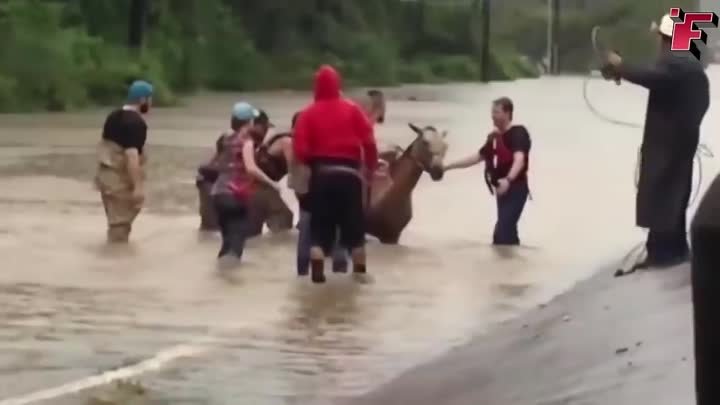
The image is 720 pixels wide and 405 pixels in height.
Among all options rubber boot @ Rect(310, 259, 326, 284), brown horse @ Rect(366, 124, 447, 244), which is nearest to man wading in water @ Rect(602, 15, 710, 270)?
rubber boot @ Rect(310, 259, 326, 284)

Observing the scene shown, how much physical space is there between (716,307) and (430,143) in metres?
12.4

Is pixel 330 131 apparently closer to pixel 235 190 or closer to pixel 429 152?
pixel 235 190

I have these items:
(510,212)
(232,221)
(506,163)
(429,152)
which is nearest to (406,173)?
(429,152)

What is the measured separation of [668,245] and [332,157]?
8.90 ft

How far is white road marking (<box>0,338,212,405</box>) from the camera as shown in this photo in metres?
9.23

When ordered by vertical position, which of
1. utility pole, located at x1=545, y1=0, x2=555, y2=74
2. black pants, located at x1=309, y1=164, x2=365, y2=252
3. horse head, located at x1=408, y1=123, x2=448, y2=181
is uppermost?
black pants, located at x1=309, y1=164, x2=365, y2=252

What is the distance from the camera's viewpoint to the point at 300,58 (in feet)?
259

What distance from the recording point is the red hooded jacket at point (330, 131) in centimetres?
1347

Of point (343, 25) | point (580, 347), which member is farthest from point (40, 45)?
point (580, 347)

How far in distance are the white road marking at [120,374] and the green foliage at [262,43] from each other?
12711 millimetres

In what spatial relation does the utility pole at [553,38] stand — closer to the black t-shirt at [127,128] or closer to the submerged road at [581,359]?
the black t-shirt at [127,128]

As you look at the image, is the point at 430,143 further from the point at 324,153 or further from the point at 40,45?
the point at 40,45

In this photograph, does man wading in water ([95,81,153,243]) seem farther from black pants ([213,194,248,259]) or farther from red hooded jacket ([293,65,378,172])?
red hooded jacket ([293,65,378,172])

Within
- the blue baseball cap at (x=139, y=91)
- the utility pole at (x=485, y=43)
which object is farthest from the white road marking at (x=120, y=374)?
the utility pole at (x=485, y=43)
